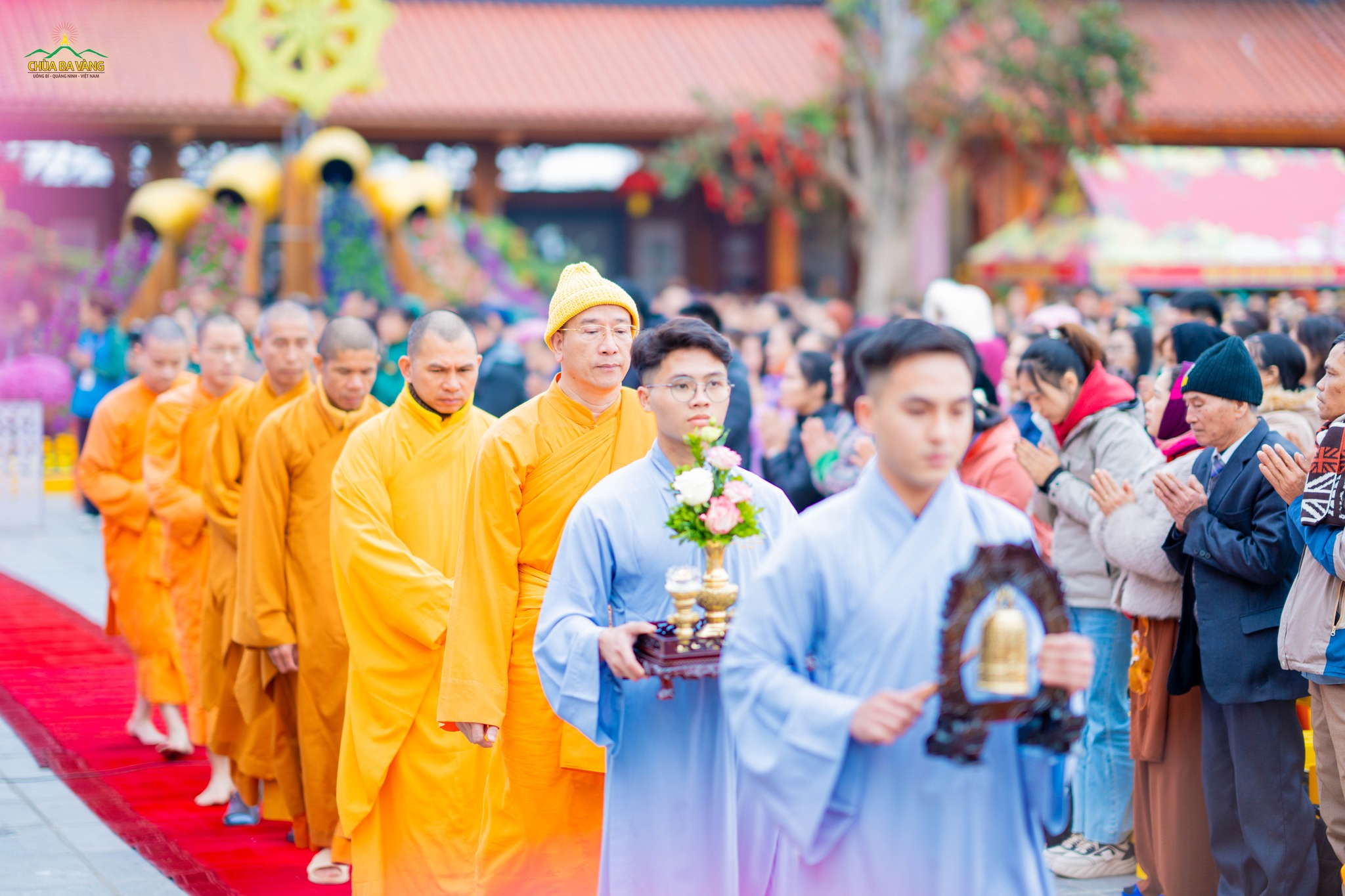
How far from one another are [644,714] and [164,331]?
4.25 m

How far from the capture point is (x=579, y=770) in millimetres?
3736

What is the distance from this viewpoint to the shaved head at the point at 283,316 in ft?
18.1

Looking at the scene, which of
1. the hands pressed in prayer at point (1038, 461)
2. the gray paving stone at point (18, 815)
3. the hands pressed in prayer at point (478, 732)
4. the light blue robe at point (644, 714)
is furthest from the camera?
the gray paving stone at point (18, 815)

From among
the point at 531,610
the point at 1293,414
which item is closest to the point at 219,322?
the point at 531,610

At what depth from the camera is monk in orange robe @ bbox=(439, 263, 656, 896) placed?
3.70 meters

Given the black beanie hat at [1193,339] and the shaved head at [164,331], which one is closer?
the black beanie hat at [1193,339]

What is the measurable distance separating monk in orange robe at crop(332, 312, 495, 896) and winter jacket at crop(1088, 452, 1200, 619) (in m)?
1.98

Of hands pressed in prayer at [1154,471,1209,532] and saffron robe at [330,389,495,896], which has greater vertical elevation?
hands pressed in prayer at [1154,471,1209,532]

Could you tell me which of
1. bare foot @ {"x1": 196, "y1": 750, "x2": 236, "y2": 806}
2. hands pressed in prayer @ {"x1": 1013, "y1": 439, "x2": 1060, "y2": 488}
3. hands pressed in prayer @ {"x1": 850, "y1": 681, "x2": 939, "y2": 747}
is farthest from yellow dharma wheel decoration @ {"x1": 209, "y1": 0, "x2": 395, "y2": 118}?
hands pressed in prayer @ {"x1": 850, "y1": 681, "x2": 939, "y2": 747}

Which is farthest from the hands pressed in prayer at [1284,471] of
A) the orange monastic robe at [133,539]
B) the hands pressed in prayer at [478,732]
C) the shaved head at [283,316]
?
the orange monastic robe at [133,539]

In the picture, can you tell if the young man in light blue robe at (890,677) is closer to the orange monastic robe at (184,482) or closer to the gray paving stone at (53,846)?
the gray paving stone at (53,846)

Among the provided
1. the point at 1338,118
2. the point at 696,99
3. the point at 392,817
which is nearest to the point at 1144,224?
the point at 1338,118

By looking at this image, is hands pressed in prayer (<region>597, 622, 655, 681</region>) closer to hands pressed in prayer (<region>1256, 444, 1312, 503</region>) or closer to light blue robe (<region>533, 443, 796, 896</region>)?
light blue robe (<region>533, 443, 796, 896</region>)

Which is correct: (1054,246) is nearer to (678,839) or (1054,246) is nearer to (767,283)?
(767,283)
